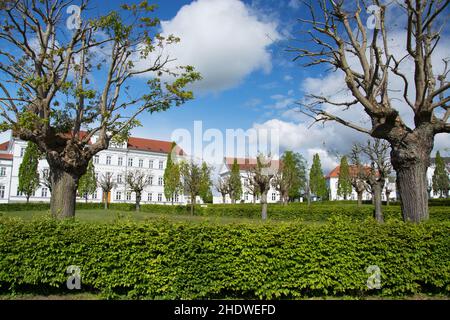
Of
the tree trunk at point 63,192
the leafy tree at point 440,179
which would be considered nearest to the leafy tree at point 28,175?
the tree trunk at point 63,192

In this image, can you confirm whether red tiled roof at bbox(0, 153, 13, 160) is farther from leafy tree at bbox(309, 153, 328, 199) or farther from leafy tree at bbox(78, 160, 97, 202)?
leafy tree at bbox(309, 153, 328, 199)

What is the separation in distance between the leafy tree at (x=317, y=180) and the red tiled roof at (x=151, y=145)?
3075cm

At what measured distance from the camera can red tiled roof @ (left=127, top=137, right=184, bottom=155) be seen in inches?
2670

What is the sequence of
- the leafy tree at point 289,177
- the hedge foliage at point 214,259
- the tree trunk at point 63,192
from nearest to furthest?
1. the hedge foliage at point 214,259
2. the tree trunk at point 63,192
3. the leafy tree at point 289,177

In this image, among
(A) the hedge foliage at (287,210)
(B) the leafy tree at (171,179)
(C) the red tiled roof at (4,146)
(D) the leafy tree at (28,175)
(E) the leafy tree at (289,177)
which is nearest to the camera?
(A) the hedge foliage at (287,210)

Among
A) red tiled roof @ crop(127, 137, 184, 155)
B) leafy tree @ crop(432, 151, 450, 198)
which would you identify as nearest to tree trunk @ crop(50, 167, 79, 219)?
red tiled roof @ crop(127, 137, 184, 155)

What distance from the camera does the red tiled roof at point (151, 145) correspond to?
67812mm

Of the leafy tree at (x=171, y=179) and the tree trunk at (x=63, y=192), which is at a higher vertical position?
the leafy tree at (x=171, y=179)

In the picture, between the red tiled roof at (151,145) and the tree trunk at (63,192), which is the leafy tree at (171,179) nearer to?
the red tiled roof at (151,145)

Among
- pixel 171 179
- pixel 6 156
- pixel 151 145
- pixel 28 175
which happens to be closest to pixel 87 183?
pixel 28 175

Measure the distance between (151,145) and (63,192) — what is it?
62.6m

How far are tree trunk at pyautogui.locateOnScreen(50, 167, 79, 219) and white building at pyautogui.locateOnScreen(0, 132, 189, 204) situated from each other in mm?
44723
